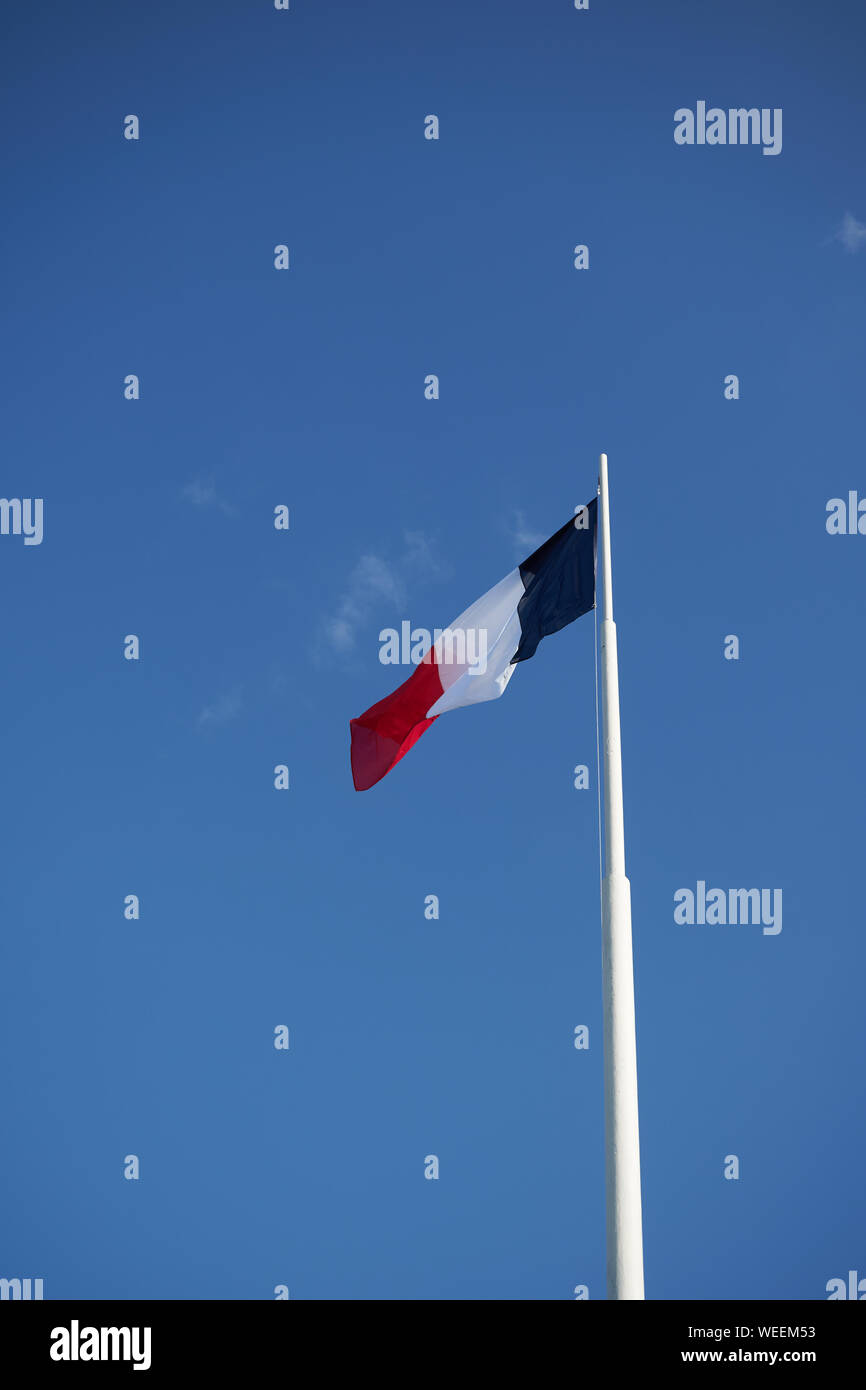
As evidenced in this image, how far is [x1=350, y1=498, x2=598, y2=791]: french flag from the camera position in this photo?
63.3 ft

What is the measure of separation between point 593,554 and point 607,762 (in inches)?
167

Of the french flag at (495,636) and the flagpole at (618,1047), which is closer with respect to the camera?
the flagpole at (618,1047)

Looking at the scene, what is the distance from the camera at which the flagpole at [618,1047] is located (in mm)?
13133

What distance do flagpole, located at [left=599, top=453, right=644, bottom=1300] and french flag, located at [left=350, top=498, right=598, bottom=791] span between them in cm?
265

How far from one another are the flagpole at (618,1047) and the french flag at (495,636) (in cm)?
265

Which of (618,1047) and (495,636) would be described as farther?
(495,636)

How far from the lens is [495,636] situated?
64.8ft

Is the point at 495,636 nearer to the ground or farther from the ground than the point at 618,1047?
farther from the ground

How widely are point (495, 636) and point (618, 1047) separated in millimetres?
7274

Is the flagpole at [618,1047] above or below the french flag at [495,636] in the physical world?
below
